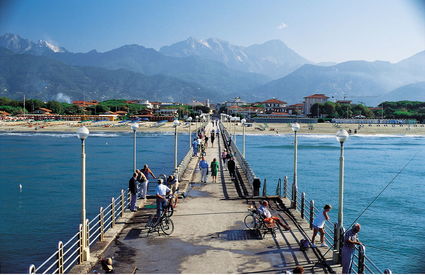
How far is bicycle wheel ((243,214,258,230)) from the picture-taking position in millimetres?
10687

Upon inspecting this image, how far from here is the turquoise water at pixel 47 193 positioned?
56.2 feet

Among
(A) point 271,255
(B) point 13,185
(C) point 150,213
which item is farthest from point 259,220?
(B) point 13,185

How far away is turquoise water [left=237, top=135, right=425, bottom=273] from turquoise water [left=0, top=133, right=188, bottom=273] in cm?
1303

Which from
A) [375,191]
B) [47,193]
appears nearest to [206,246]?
[47,193]

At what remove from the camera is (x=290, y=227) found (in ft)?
36.8

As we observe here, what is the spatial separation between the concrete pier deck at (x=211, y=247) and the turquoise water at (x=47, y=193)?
647 cm

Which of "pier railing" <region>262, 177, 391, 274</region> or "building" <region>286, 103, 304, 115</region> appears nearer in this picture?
"pier railing" <region>262, 177, 391, 274</region>

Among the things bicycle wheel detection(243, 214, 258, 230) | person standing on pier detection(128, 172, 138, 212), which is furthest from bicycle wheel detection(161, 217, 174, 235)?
person standing on pier detection(128, 172, 138, 212)

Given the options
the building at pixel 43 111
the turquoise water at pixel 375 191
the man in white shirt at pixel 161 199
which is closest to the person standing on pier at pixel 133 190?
the man in white shirt at pixel 161 199

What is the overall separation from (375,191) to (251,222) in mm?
23923

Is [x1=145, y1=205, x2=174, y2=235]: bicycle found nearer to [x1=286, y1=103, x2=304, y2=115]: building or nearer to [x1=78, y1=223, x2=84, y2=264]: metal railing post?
[x1=78, y1=223, x2=84, y2=264]: metal railing post

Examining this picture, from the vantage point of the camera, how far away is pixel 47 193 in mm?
29234

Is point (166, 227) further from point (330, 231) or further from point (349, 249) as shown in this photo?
point (330, 231)

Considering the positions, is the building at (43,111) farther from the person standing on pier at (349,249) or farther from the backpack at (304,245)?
the person standing on pier at (349,249)
